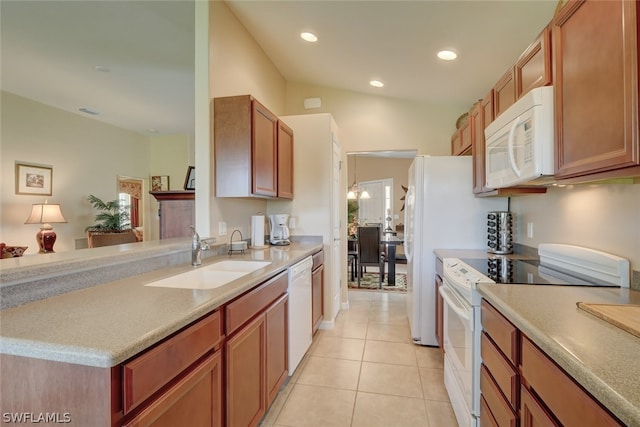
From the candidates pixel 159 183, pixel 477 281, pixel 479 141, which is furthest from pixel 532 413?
pixel 159 183

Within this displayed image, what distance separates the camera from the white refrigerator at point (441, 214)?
2.80m

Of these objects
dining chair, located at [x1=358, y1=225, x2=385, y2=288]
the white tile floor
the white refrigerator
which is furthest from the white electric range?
dining chair, located at [x1=358, y1=225, x2=385, y2=288]

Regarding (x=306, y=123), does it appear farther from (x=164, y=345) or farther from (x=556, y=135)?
(x=164, y=345)

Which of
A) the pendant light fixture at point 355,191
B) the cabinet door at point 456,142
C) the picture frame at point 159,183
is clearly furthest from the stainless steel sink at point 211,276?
the picture frame at point 159,183

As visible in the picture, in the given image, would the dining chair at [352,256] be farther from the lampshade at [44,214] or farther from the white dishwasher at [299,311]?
the lampshade at [44,214]

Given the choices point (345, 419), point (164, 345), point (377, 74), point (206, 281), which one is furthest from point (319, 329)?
point (377, 74)

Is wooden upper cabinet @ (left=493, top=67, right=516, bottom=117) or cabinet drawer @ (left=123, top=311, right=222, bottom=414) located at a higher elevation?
wooden upper cabinet @ (left=493, top=67, right=516, bottom=117)

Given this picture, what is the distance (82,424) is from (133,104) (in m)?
5.19

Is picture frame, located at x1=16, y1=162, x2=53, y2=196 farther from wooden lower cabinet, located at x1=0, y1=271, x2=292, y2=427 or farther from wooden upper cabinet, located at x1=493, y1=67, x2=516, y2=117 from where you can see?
wooden upper cabinet, located at x1=493, y1=67, x2=516, y2=117

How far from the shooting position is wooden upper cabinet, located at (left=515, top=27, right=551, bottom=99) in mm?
1529

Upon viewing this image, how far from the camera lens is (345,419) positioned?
1.90 metres

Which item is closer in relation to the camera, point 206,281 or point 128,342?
point 128,342

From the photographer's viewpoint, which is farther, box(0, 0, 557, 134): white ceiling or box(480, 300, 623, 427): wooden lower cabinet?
box(0, 0, 557, 134): white ceiling

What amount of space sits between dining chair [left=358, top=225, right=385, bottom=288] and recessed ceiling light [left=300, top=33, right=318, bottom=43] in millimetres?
2863
